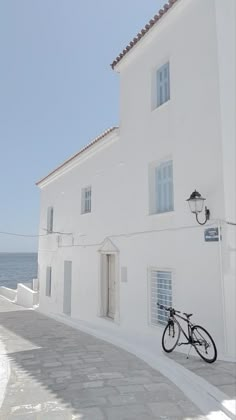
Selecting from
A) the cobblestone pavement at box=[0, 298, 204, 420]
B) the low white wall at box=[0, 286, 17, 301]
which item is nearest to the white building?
the cobblestone pavement at box=[0, 298, 204, 420]

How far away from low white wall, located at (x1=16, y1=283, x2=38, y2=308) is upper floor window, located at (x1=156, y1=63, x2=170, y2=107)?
50.6 ft

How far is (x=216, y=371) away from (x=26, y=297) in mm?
18024

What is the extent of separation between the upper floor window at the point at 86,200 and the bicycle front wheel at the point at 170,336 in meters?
7.36

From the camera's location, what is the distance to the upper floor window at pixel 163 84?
32.3ft

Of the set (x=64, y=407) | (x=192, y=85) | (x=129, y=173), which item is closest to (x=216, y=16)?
(x=192, y=85)

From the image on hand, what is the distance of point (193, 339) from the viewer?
725 cm

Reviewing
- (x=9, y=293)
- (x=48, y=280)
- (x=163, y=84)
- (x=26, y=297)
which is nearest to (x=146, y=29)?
(x=163, y=84)

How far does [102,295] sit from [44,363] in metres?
5.46

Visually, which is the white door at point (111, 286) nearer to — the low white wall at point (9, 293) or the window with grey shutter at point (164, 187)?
the window with grey shutter at point (164, 187)

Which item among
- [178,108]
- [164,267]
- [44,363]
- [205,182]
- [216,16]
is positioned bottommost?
[44,363]

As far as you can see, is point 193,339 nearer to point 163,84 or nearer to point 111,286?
point 111,286

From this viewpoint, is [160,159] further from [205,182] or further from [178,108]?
[205,182]

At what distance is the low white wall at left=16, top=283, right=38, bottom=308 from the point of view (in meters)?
21.3

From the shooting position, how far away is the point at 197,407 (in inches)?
193
